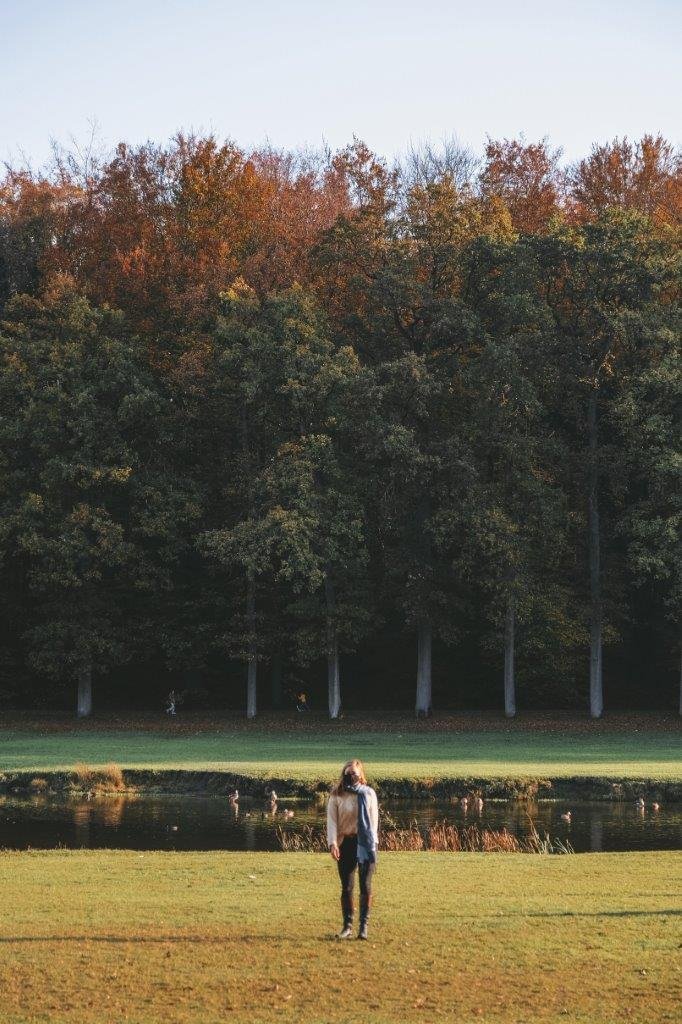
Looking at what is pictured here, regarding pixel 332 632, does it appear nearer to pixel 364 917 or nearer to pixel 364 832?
pixel 364 917

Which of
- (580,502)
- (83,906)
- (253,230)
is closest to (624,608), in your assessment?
(580,502)

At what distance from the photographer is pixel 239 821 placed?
91.5ft

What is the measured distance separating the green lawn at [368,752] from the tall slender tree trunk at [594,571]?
18.1 feet

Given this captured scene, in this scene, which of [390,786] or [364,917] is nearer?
[364,917]

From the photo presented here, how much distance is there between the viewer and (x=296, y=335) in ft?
Answer: 175

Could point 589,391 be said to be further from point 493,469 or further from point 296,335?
point 296,335

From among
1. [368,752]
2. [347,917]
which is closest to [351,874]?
[347,917]

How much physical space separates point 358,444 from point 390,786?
23147 mm

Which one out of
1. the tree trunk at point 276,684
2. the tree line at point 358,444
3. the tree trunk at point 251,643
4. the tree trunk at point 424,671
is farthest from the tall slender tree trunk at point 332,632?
the tree trunk at point 276,684

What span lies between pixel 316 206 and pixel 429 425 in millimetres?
17280

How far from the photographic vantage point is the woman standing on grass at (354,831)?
571 inches

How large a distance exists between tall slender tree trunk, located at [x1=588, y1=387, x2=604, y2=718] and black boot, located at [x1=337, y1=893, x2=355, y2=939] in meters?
39.2

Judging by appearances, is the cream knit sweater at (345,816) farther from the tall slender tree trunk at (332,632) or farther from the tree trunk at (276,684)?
the tree trunk at (276,684)

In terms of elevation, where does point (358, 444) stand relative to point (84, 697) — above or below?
above
